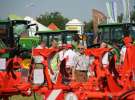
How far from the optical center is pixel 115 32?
77.2 ft

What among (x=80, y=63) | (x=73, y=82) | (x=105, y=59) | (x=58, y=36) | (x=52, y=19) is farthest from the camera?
(x=52, y=19)

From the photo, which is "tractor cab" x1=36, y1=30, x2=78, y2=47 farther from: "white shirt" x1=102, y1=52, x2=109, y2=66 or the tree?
the tree

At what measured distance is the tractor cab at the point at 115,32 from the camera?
22956 mm

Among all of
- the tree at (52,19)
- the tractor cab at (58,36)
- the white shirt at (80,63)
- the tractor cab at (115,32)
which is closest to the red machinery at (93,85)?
the white shirt at (80,63)

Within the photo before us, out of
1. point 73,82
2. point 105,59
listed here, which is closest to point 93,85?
point 73,82

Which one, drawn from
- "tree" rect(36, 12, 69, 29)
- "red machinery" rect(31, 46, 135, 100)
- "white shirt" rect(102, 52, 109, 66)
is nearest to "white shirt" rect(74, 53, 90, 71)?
"white shirt" rect(102, 52, 109, 66)

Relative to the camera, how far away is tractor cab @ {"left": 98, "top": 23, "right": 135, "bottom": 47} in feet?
75.3

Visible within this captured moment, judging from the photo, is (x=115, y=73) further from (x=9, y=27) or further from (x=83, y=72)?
(x=9, y=27)

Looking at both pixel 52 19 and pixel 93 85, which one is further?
pixel 52 19

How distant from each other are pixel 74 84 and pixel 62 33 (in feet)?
59.3

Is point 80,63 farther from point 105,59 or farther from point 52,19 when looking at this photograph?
point 52,19

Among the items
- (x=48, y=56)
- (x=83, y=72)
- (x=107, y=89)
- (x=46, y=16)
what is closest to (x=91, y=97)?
(x=107, y=89)

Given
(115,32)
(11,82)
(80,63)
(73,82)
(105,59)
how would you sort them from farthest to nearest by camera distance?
(115,32) < (80,63) < (11,82) < (105,59) < (73,82)

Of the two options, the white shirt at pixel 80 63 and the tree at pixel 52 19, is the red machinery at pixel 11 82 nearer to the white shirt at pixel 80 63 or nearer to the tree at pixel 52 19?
the white shirt at pixel 80 63
